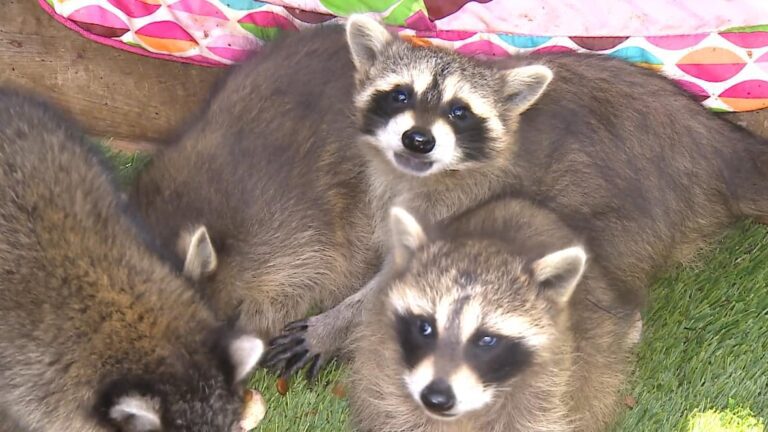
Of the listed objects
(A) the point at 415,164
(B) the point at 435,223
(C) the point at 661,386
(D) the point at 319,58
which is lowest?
(C) the point at 661,386

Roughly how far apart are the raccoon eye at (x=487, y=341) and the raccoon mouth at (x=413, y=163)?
26.5 inches

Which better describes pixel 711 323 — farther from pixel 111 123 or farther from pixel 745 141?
pixel 111 123

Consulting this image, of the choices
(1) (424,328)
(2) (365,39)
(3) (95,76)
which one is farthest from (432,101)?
(3) (95,76)

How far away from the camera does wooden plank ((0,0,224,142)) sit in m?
3.19

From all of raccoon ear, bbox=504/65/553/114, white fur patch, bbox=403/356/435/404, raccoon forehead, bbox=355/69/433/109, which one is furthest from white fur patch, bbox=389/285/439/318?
raccoon ear, bbox=504/65/553/114

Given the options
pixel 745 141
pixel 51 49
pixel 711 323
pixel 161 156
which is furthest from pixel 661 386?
pixel 51 49

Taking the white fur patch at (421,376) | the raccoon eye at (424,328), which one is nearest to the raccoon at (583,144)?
the raccoon eye at (424,328)

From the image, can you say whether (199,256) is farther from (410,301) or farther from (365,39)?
(365,39)

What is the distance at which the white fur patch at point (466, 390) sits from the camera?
2172 millimetres

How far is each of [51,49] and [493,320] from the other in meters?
1.95

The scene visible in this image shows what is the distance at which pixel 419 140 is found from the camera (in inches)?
103

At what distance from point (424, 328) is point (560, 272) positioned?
1.23 feet

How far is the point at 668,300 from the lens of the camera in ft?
9.98

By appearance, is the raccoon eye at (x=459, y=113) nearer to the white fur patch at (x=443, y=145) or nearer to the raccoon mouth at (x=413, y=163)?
the white fur patch at (x=443, y=145)
